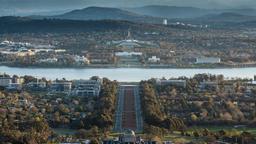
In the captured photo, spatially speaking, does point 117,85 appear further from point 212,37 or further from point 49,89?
point 212,37

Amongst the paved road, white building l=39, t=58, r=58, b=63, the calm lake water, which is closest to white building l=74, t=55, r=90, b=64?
white building l=39, t=58, r=58, b=63

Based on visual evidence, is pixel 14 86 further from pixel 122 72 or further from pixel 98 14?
pixel 98 14

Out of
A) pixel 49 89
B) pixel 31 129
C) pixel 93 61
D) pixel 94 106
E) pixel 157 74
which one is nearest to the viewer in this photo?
pixel 31 129

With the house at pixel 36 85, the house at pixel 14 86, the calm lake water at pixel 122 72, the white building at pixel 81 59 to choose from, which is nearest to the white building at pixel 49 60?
the white building at pixel 81 59

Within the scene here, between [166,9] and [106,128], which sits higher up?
[166,9]

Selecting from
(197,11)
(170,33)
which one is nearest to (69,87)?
(170,33)

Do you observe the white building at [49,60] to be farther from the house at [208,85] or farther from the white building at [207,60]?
the house at [208,85]

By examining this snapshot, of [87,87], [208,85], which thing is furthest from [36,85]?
[208,85]
